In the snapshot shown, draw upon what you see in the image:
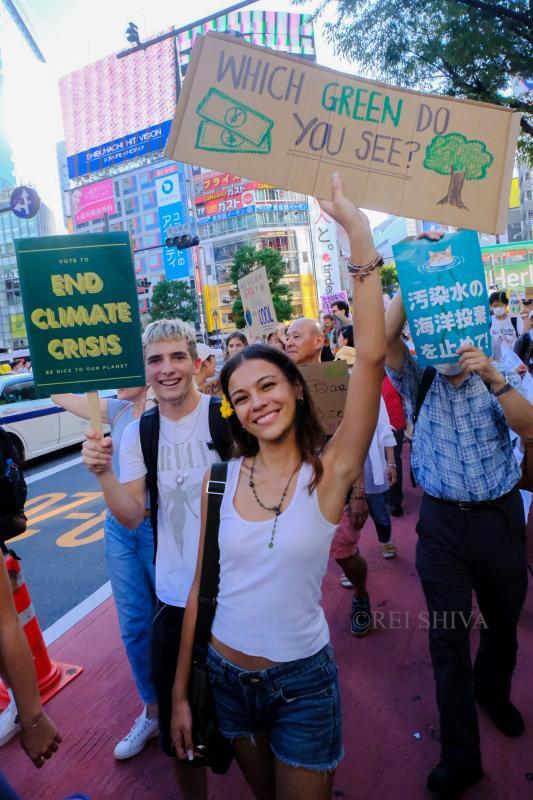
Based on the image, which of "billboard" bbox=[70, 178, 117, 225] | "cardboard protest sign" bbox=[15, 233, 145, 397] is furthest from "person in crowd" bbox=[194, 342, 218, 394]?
"billboard" bbox=[70, 178, 117, 225]

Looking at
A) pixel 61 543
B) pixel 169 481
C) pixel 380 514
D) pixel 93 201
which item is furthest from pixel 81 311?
pixel 93 201

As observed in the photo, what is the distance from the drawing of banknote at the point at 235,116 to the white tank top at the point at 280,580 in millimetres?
1220

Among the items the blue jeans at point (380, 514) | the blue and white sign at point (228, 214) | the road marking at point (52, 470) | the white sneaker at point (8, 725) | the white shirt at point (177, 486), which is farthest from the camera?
the blue and white sign at point (228, 214)

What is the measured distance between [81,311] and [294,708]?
1.60 m

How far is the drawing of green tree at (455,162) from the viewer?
6.18 ft

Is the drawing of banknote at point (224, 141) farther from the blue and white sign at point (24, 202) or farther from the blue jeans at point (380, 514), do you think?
the blue and white sign at point (24, 202)

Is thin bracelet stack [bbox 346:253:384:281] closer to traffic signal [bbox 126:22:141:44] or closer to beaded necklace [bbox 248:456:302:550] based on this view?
beaded necklace [bbox 248:456:302:550]

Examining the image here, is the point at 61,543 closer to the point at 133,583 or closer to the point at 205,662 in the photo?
the point at 133,583

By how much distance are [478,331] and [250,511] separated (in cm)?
120

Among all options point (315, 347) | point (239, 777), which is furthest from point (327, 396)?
point (239, 777)

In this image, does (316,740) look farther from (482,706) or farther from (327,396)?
(327,396)

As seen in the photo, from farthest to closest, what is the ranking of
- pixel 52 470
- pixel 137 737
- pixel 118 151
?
1. pixel 118 151
2. pixel 52 470
3. pixel 137 737

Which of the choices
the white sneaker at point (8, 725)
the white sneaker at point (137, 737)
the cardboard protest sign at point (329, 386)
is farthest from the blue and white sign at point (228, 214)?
the white sneaker at point (137, 737)

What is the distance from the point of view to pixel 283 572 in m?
1.58
